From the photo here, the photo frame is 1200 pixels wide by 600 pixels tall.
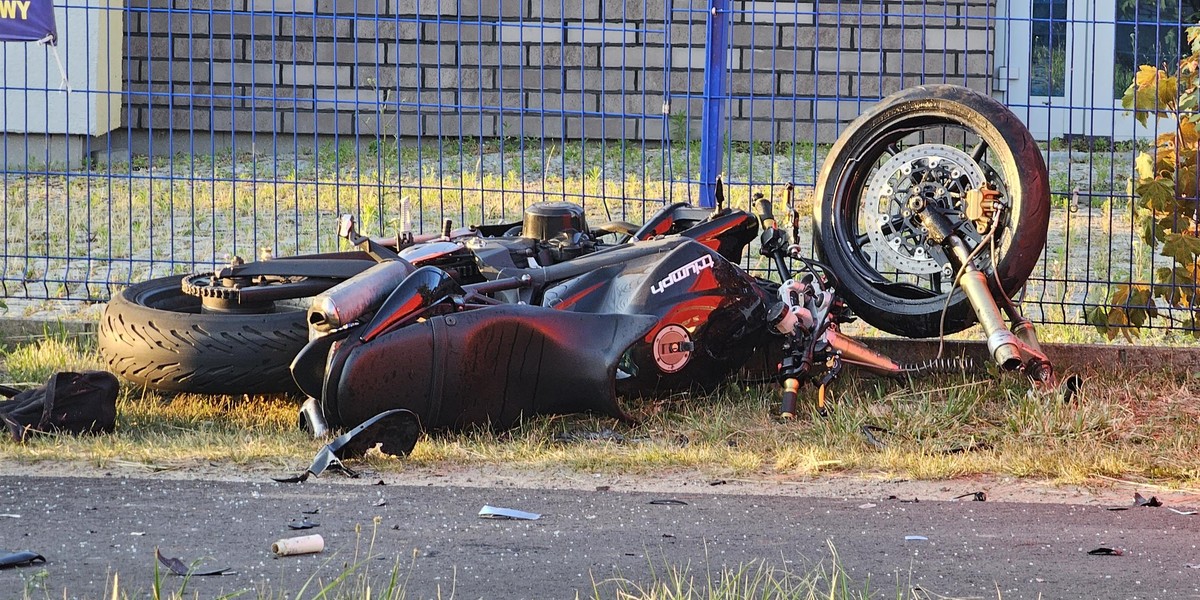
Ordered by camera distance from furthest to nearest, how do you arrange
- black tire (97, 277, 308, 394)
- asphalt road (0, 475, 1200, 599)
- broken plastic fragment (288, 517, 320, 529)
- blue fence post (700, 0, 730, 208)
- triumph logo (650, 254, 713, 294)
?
blue fence post (700, 0, 730, 208) → black tire (97, 277, 308, 394) → triumph logo (650, 254, 713, 294) → broken plastic fragment (288, 517, 320, 529) → asphalt road (0, 475, 1200, 599)

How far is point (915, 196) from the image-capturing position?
6.23m

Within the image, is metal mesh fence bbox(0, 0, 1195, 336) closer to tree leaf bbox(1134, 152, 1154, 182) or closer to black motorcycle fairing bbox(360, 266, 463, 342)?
tree leaf bbox(1134, 152, 1154, 182)

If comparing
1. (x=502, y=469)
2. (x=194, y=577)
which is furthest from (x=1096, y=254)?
(x=194, y=577)

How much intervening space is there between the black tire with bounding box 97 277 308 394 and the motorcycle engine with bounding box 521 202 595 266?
99 cm

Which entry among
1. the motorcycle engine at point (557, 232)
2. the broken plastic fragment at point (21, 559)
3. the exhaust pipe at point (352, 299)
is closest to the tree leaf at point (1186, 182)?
the motorcycle engine at point (557, 232)

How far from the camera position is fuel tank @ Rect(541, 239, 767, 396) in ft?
18.7

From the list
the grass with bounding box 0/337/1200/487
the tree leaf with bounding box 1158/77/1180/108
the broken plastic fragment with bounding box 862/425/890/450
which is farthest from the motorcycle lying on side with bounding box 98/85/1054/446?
the tree leaf with bounding box 1158/77/1180/108

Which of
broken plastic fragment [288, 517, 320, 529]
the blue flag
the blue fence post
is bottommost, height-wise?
broken plastic fragment [288, 517, 320, 529]

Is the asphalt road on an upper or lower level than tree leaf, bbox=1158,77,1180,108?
lower

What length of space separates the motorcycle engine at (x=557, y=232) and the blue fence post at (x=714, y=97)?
0.76 m

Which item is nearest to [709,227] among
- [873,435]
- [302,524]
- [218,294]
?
[873,435]

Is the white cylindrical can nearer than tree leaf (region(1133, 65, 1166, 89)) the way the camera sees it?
Yes

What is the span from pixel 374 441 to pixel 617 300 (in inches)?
42.0

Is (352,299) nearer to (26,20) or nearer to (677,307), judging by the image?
(677,307)
